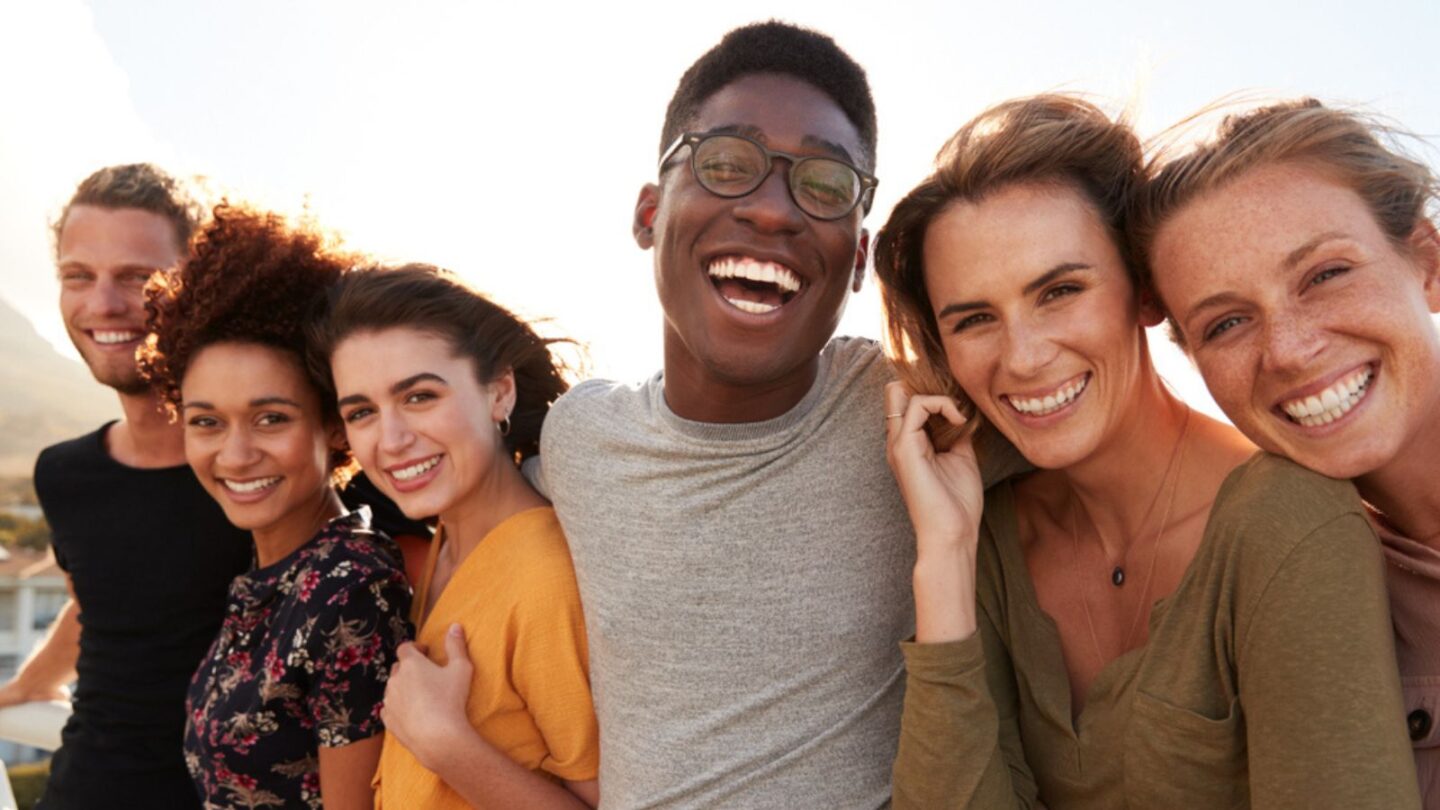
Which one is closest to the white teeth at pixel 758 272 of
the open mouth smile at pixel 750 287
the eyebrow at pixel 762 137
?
the open mouth smile at pixel 750 287

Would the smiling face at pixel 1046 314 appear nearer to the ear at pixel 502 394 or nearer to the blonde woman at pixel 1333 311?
the blonde woman at pixel 1333 311

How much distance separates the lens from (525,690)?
2439 millimetres

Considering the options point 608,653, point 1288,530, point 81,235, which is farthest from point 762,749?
point 81,235

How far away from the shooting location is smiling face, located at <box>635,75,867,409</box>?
7.53 feet

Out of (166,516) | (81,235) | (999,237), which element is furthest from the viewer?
(81,235)

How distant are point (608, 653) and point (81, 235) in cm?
250

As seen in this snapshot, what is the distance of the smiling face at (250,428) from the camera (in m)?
2.85

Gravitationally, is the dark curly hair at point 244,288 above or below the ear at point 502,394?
above

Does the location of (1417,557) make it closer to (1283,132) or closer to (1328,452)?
(1328,452)

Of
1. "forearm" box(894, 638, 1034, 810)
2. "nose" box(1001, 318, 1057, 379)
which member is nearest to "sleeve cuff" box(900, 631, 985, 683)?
"forearm" box(894, 638, 1034, 810)

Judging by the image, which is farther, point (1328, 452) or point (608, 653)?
point (608, 653)

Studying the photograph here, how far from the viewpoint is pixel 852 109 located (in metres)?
2.46

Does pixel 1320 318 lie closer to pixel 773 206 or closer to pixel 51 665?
pixel 773 206

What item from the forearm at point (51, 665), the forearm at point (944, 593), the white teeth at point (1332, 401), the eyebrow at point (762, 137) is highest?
the eyebrow at point (762, 137)
